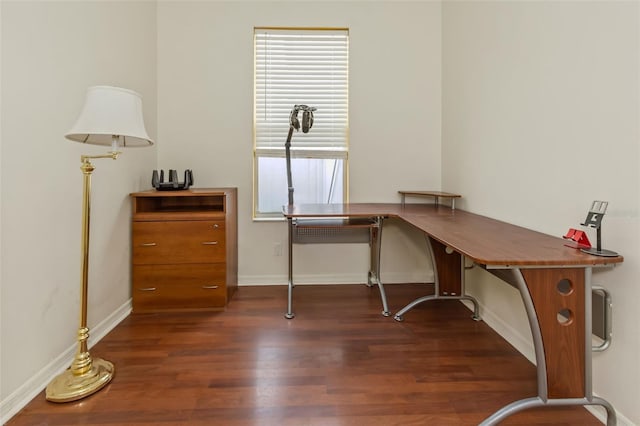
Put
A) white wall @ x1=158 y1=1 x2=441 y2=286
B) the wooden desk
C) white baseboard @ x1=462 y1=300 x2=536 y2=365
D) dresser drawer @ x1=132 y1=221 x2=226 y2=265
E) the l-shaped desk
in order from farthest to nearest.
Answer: white wall @ x1=158 y1=1 x2=441 y2=286 → the wooden desk → dresser drawer @ x1=132 y1=221 x2=226 y2=265 → white baseboard @ x1=462 y1=300 x2=536 y2=365 → the l-shaped desk

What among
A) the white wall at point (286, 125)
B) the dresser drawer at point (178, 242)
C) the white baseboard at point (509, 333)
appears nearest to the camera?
the white baseboard at point (509, 333)

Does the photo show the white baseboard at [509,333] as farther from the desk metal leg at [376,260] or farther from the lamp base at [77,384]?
the lamp base at [77,384]

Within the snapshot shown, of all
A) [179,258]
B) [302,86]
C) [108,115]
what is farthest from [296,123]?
[108,115]

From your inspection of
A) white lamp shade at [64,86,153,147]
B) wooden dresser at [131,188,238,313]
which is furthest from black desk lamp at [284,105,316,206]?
white lamp shade at [64,86,153,147]

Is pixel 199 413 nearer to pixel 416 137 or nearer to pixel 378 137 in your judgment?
pixel 378 137

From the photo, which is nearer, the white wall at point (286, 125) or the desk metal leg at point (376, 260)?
the desk metal leg at point (376, 260)

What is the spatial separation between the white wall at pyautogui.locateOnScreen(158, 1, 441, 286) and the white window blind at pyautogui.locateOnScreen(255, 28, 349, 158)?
0.08 meters

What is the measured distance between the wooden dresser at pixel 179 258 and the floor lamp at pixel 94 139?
0.75 m

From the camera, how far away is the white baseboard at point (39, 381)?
1.35 m

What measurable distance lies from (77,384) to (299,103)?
101 inches

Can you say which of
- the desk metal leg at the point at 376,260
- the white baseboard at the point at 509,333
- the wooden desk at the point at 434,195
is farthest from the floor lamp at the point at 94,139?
the white baseboard at the point at 509,333

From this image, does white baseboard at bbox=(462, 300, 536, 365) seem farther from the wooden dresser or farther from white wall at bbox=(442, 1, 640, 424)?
the wooden dresser

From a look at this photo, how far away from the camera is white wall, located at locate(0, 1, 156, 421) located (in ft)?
4.48

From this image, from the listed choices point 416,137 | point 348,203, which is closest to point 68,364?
point 348,203
